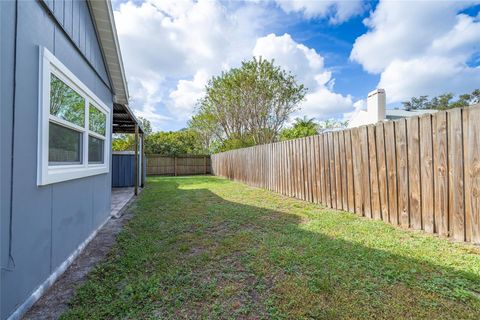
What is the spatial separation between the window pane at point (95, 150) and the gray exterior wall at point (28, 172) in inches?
38.1

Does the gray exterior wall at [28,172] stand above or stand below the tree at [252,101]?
below

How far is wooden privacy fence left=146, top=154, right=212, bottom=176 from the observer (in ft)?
55.1

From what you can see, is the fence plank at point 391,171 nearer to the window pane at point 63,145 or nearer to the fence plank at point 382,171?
the fence plank at point 382,171

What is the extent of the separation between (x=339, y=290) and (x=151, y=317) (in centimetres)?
149

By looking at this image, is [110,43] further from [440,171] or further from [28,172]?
[440,171]

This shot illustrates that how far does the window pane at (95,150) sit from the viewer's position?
3.68 m

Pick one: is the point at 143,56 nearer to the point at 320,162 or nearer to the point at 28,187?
the point at 320,162

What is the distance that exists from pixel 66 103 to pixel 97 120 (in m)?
1.40

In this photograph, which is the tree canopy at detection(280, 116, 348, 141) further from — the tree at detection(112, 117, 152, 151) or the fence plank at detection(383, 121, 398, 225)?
the tree at detection(112, 117, 152, 151)

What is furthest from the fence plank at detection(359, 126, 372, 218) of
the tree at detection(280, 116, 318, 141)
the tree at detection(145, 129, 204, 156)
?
the tree at detection(145, 129, 204, 156)

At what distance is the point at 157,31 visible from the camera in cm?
794

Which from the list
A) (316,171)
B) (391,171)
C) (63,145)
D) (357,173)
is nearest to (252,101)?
(316,171)

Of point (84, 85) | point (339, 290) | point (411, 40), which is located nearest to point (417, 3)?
point (411, 40)

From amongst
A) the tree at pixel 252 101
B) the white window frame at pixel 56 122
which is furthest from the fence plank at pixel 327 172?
the tree at pixel 252 101
